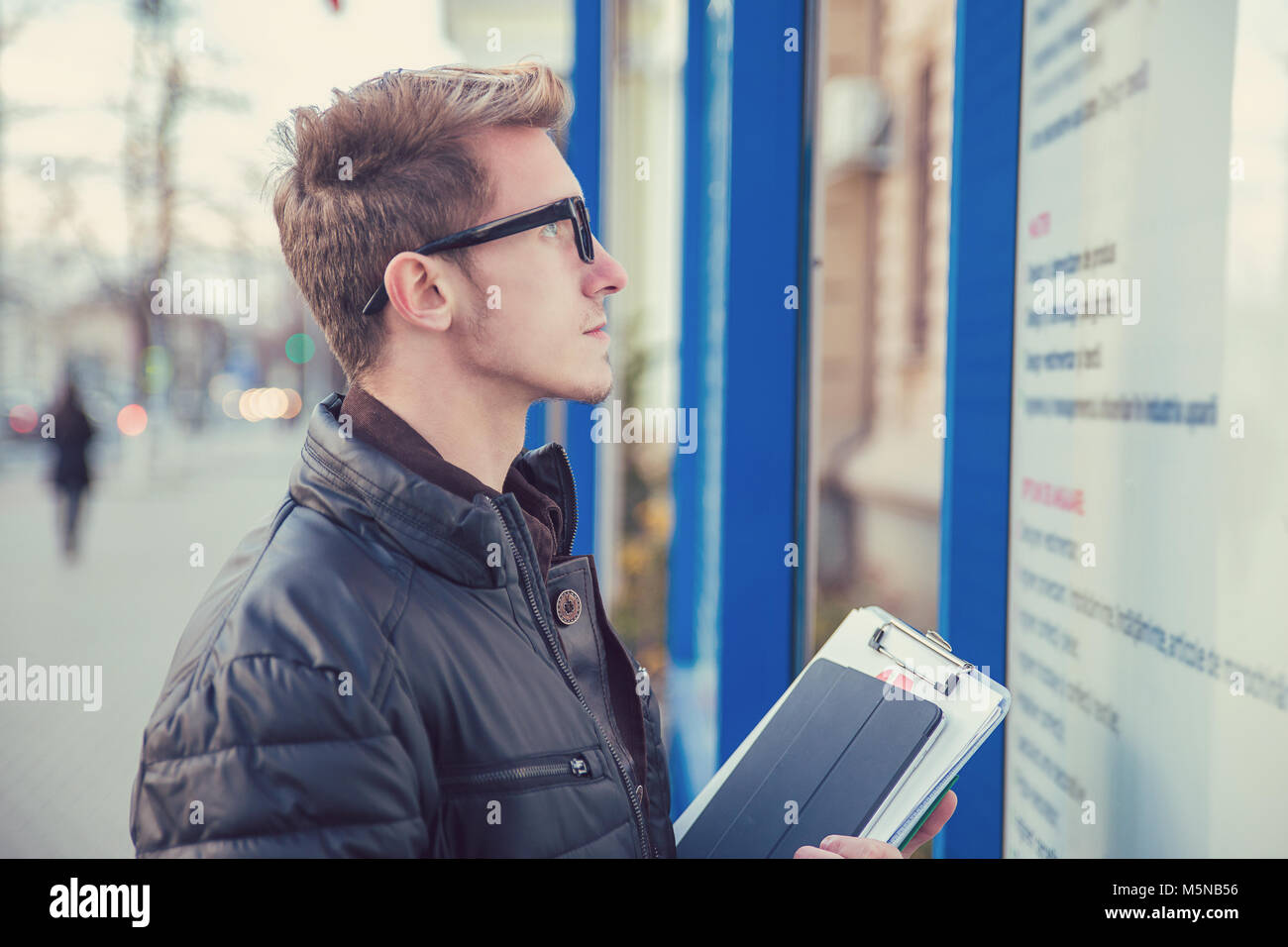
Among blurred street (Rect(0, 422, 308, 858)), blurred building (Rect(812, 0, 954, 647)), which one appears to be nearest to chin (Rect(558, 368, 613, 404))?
blurred street (Rect(0, 422, 308, 858))

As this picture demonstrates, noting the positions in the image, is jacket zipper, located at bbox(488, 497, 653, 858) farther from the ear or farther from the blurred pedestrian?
the blurred pedestrian

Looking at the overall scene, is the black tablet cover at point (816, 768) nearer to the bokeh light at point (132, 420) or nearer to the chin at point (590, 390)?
the chin at point (590, 390)

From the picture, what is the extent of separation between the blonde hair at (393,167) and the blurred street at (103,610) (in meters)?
0.26

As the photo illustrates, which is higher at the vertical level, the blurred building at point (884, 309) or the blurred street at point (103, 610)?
the blurred building at point (884, 309)

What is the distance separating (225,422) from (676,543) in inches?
705

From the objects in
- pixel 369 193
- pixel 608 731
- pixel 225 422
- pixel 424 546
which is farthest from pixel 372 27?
pixel 225 422

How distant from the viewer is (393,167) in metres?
1.43

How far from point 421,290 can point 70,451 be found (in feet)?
29.4

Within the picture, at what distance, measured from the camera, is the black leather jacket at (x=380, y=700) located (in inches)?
39.9

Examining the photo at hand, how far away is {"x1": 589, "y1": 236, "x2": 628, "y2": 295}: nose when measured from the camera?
4.92ft

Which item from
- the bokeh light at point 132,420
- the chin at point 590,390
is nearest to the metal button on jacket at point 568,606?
the chin at point 590,390

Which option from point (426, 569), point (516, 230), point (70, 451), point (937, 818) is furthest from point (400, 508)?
point (70, 451)

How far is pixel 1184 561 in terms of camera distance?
135cm

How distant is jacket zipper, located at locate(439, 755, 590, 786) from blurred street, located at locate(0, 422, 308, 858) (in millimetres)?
435
